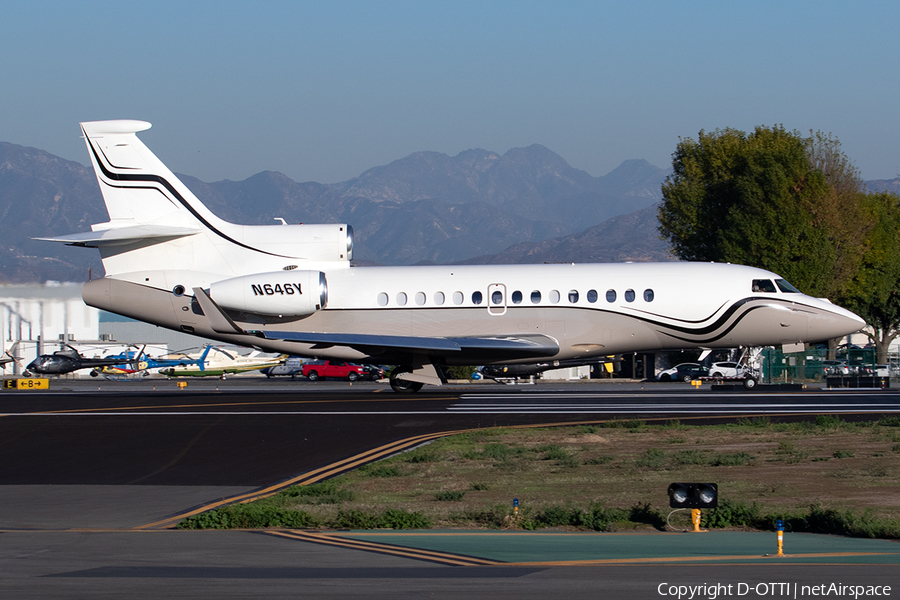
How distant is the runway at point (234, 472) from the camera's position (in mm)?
7273

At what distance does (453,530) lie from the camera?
9.94 metres

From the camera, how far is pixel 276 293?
3023 centimetres

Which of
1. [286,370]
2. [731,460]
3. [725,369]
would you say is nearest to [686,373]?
[725,369]

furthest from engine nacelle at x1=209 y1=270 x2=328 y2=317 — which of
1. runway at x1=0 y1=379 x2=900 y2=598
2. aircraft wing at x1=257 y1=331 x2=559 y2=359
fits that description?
runway at x1=0 y1=379 x2=900 y2=598

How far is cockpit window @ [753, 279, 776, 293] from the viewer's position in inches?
1153

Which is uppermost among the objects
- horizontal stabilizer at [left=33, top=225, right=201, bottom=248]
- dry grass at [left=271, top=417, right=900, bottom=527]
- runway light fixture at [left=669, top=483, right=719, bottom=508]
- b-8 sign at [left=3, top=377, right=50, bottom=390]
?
horizontal stabilizer at [left=33, top=225, right=201, bottom=248]

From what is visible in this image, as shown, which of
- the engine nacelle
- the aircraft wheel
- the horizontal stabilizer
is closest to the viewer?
the horizontal stabilizer

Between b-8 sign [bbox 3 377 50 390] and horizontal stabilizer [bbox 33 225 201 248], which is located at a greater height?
horizontal stabilizer [bbox 33 225 201 248]

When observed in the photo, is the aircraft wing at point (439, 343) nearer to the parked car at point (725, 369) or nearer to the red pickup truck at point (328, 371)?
the parked car at point (725, 369)

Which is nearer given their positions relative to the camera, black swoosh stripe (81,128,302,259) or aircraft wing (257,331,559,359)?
aircraft wing (257,331,559,359)

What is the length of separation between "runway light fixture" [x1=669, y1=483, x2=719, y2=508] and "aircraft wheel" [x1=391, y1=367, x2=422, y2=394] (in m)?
21.8

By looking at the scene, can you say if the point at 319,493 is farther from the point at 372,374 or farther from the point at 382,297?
the point at 372,374

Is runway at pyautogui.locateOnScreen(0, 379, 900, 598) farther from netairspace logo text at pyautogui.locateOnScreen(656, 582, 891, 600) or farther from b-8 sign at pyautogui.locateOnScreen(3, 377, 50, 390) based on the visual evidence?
b-8 sign at pyautogui.locateOnScreen(3, 377, 50, 390)

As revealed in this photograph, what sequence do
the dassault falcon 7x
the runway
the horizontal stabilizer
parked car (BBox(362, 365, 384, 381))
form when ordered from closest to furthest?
1. the runway
2. the dassault falcon 7x
3. the horizontal stabilizer
4. parked car (BBox(362, 365, 384, 381))
